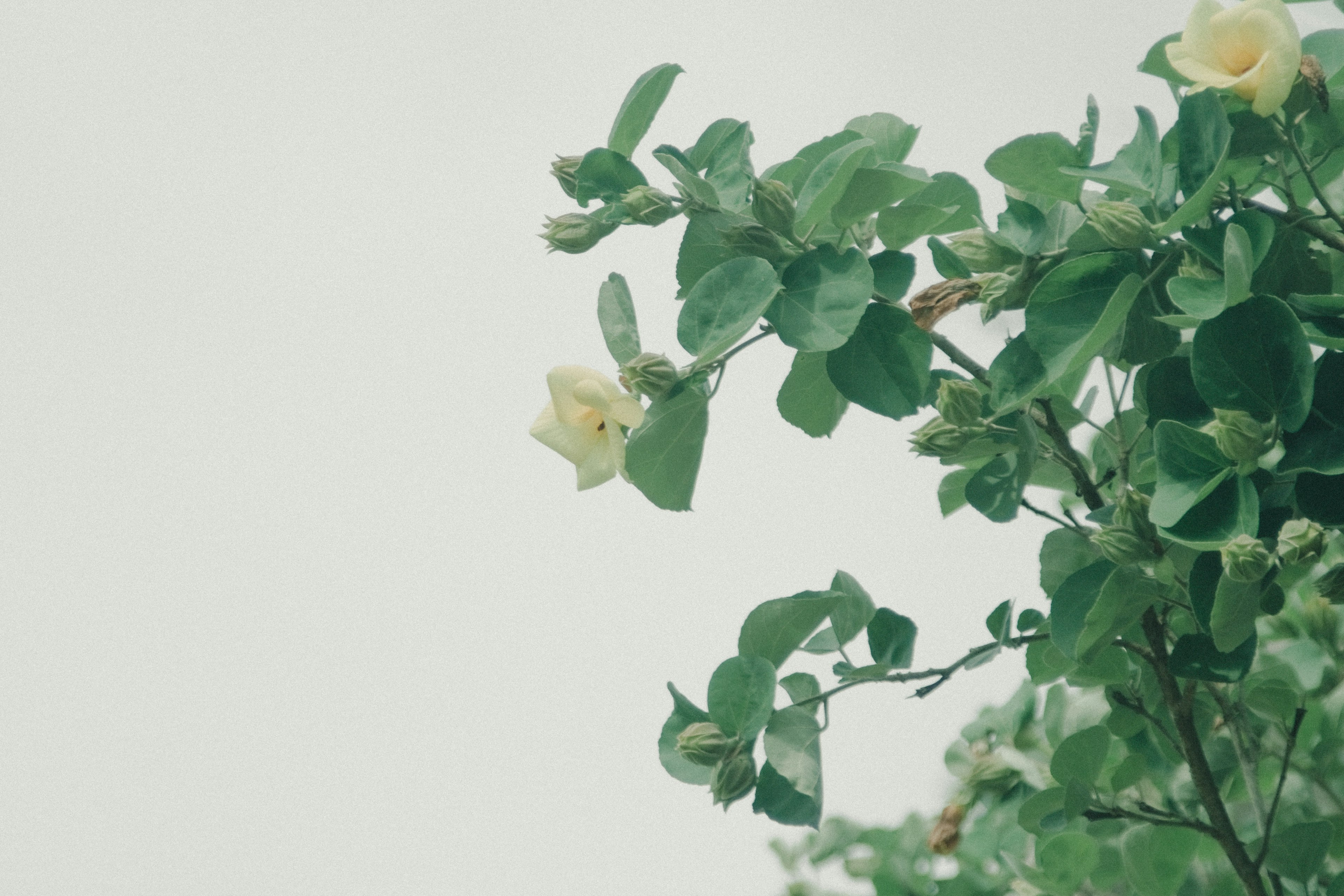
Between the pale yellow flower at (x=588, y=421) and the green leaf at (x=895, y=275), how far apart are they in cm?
16

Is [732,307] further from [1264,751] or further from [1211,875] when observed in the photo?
[1211,875]

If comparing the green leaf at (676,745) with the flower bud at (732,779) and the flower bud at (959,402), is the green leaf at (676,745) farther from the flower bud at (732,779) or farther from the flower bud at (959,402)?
the flower bud at (959,402)

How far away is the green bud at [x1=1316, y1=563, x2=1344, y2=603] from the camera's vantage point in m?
0.56

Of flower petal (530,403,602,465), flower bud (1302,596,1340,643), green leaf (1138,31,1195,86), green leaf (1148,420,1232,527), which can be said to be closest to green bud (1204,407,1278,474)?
green leaf (1148,420,1232,527)

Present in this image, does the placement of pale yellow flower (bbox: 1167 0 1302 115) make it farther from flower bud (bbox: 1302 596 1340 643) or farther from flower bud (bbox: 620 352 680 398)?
flower bud (bbox: 1302 596 1340 643)

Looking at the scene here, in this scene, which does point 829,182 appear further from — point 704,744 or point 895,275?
point 704,744

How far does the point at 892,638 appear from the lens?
708 mm

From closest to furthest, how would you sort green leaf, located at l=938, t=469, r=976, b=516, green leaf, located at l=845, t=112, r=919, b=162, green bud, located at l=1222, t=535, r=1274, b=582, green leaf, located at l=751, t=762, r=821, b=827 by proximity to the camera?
1. green bud, located at l=1222, t=535, r=1274, b=582
2. green leaf, located at l=751, t=762, r=821, b=827
3. green leaf, located at l=845, t=112, r=919, b=162
4. green leaf, located at l=938, t=469, r=976, b=516

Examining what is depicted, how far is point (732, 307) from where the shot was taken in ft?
1.83

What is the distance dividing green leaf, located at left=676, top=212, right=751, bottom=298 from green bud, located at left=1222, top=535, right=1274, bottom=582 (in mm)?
301

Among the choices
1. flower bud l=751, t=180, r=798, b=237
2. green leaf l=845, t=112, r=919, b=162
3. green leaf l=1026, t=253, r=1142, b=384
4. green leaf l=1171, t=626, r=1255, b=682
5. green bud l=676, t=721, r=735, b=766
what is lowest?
green leaf l=1171, t=626, r=1255, b=682

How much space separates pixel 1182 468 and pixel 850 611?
0.82 feet

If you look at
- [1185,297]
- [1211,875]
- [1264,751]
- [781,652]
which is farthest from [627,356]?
[1211,875]

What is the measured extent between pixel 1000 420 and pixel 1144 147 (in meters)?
0.18
